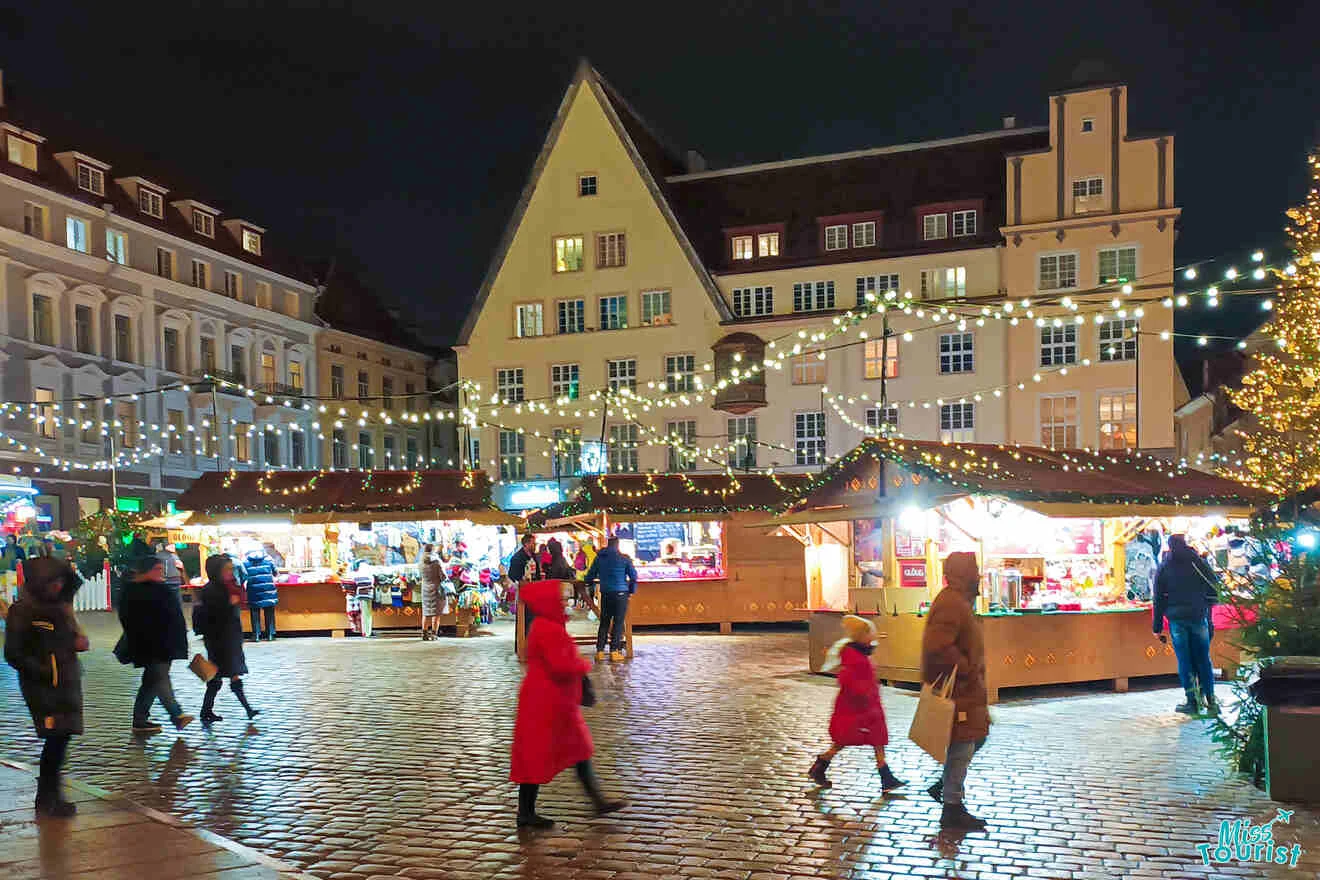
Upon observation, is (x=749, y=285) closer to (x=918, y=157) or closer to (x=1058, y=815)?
(x=918, y=157)

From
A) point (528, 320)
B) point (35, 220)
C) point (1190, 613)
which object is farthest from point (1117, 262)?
point (35, 220)

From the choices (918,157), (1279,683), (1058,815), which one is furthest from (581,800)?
(918,157)

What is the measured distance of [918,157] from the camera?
46.3 meters

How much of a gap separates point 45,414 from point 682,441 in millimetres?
20921

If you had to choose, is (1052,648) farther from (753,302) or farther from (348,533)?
(753,302)

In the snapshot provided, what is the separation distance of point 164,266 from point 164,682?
39151 mm

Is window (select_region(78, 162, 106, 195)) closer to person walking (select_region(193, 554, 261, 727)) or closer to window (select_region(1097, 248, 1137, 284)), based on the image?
window (select_region(1097, 248, 1137, 284))

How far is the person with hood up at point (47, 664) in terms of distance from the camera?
25.7ft

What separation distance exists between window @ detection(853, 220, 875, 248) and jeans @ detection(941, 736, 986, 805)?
38.5 m

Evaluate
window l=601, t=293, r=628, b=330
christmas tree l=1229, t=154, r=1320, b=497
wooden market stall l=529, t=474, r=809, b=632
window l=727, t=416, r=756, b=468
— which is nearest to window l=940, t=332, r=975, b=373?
window l=727, t=416, r=756, b=468

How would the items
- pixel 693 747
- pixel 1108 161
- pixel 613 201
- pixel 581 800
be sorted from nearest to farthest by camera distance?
pixel 581 800
pixel 693 747
pixel 1108 161
pixel 613 201

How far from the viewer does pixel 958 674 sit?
7.54 m

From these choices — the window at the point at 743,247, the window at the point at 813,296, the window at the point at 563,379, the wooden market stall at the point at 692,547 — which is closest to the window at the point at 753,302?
the window at the point at 813,296

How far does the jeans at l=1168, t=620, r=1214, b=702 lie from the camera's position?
39.9 ft
